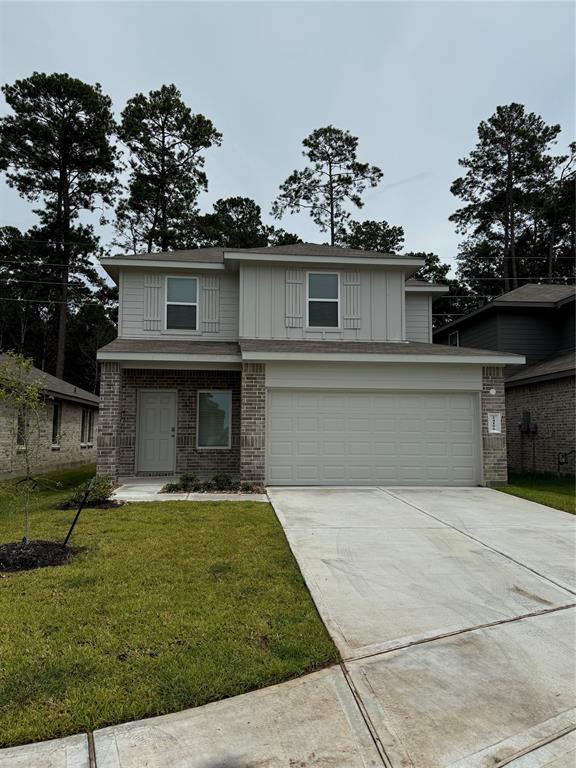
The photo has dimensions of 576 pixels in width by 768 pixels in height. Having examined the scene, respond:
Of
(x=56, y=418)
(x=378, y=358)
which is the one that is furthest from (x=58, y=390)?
(x=378, y=358)

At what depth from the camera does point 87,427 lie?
21312 mm

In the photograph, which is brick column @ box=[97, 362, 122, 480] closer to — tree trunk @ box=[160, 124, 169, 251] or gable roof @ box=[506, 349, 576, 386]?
gable roof @ box=[506, 349, 576, 386]

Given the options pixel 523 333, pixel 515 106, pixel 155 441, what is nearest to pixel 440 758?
pixel 155 441

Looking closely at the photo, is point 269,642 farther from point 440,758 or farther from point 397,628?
point 440,758

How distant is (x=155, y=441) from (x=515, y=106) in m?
27.6

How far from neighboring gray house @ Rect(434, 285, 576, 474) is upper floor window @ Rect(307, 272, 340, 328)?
6.40 m

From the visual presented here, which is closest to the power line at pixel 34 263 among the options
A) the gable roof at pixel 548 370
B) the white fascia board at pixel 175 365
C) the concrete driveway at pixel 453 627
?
the white fascia board at pixel 175 365

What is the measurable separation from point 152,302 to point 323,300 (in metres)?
4.56

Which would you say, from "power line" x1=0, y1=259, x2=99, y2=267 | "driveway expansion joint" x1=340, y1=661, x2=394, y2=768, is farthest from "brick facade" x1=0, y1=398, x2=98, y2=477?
"driveway expansion joint" x1=340, y1=661, x2=394, y2=768

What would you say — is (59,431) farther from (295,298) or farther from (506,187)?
(506,187)

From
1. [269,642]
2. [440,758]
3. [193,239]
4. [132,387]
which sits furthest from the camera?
[193,239]

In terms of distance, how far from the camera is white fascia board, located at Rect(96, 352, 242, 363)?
11185mm

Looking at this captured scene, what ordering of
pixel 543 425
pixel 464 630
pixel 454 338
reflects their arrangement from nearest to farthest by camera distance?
pixel 464 630
pixel 543 425
pixel 454 338

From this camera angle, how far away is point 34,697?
287cm
